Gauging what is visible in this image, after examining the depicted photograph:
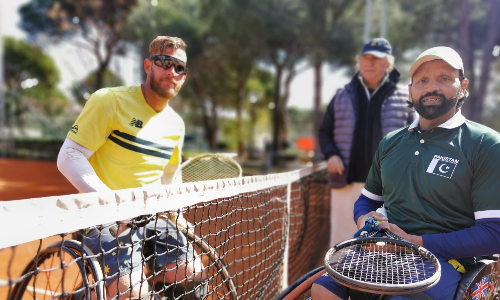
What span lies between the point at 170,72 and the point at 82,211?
51.5 inches

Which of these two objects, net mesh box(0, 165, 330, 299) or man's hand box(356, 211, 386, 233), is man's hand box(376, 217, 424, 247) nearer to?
man's hand box(356, 211, 386, 233)

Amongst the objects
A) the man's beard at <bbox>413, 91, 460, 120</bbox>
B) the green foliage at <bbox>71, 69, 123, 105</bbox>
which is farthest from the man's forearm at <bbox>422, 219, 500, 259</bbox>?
the green foliage at <bbox>71, 69, 123, 105</bbox>

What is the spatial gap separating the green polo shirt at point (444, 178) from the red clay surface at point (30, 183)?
30.7ft

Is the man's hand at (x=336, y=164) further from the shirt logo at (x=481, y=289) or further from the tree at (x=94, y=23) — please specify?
the tree at (x=94, y=23)

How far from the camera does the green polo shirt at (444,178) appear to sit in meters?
1.86

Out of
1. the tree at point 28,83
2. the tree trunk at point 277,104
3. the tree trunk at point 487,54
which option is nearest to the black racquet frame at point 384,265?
the tree trunk at point 487,54

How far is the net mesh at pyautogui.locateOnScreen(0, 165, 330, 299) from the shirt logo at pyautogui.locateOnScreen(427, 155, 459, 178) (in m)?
1.05

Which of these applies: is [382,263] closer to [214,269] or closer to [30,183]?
[214,269]

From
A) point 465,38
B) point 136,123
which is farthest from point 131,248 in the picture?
point 465,38

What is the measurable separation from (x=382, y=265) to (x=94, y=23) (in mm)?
25133

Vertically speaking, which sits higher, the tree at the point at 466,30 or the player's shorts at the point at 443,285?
the tree at the point at 466,30

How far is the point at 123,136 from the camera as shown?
8.09ft

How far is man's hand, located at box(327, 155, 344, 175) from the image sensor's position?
3609 mm

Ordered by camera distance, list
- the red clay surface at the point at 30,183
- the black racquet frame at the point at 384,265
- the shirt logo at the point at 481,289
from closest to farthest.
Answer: the black racquet frame at the point at 384,265 < the shirt logo at the point at 481,289 < the red clay surface at the point at 30,183
